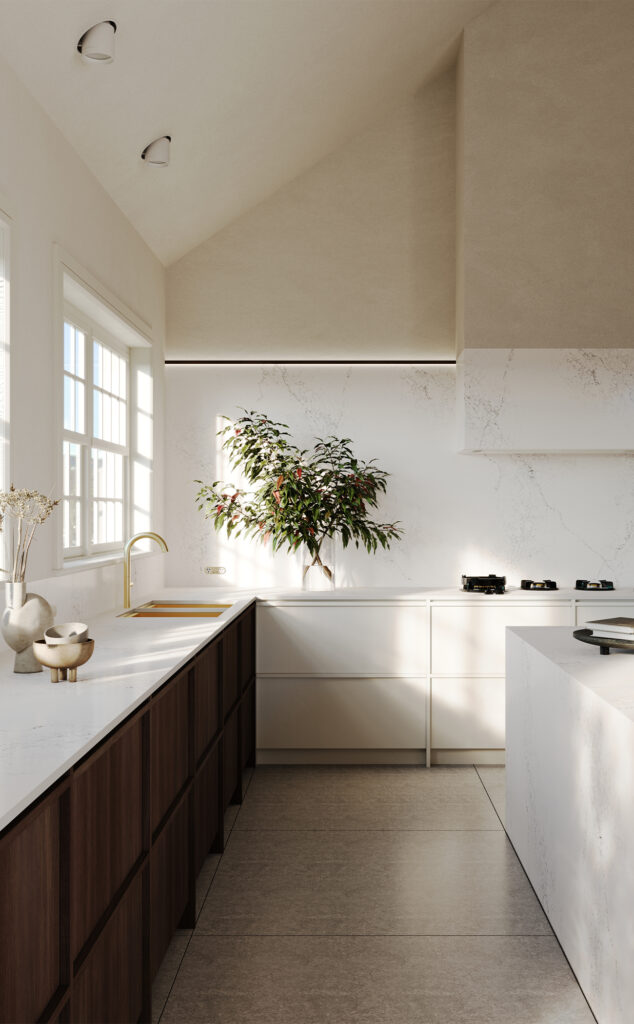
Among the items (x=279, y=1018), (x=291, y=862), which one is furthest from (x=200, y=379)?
(x=279, y=1018)

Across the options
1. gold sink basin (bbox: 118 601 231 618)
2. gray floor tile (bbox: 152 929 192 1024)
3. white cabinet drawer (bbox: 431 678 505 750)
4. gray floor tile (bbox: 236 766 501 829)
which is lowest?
gray floor tile (bbox: 236 766 501 829)

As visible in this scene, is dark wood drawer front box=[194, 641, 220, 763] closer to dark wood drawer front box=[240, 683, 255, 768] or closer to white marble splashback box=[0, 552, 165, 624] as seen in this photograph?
white marble splashback box=[0, 552, 165, 624]

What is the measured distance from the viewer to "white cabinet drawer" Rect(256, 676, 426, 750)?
14.6ft

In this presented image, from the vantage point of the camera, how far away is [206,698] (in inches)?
118

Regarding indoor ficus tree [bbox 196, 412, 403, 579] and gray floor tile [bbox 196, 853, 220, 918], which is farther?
indoor ficus tree [bbox 196, 412, 403, 579]

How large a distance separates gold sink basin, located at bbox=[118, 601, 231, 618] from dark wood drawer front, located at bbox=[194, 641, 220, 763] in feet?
2.02

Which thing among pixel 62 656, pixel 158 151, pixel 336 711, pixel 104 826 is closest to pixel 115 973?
pixel 104 826

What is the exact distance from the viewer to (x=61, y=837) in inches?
59.4

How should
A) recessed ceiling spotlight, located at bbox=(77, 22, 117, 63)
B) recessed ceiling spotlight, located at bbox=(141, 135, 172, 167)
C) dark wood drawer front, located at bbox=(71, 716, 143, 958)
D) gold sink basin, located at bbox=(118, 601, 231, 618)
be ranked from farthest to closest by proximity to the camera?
gold sink basin, located at bbox=(118, 601, 231, 618), recessed ceiling spotlight, located at bbox=(141, 135, 172, 167), recessed ceiling spotlight, located at bbox=(77, 22, 117, 63), dark wood drawer front, located at bbox=(71, 716, 143, 958)

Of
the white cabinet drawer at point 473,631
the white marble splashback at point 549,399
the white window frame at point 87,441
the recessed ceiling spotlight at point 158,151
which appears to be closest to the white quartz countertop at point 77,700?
the white window frame at point 87,441

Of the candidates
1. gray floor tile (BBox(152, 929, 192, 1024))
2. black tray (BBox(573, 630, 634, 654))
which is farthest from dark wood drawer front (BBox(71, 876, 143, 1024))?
black tray (BBox(573, 630, 634, 654))

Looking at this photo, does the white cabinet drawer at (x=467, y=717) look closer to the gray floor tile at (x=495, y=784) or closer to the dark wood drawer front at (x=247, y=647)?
the gray floor tile at (x=495, y=784)

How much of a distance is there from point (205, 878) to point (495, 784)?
1657mm

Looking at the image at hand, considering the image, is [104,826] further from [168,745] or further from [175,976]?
[175,976]
